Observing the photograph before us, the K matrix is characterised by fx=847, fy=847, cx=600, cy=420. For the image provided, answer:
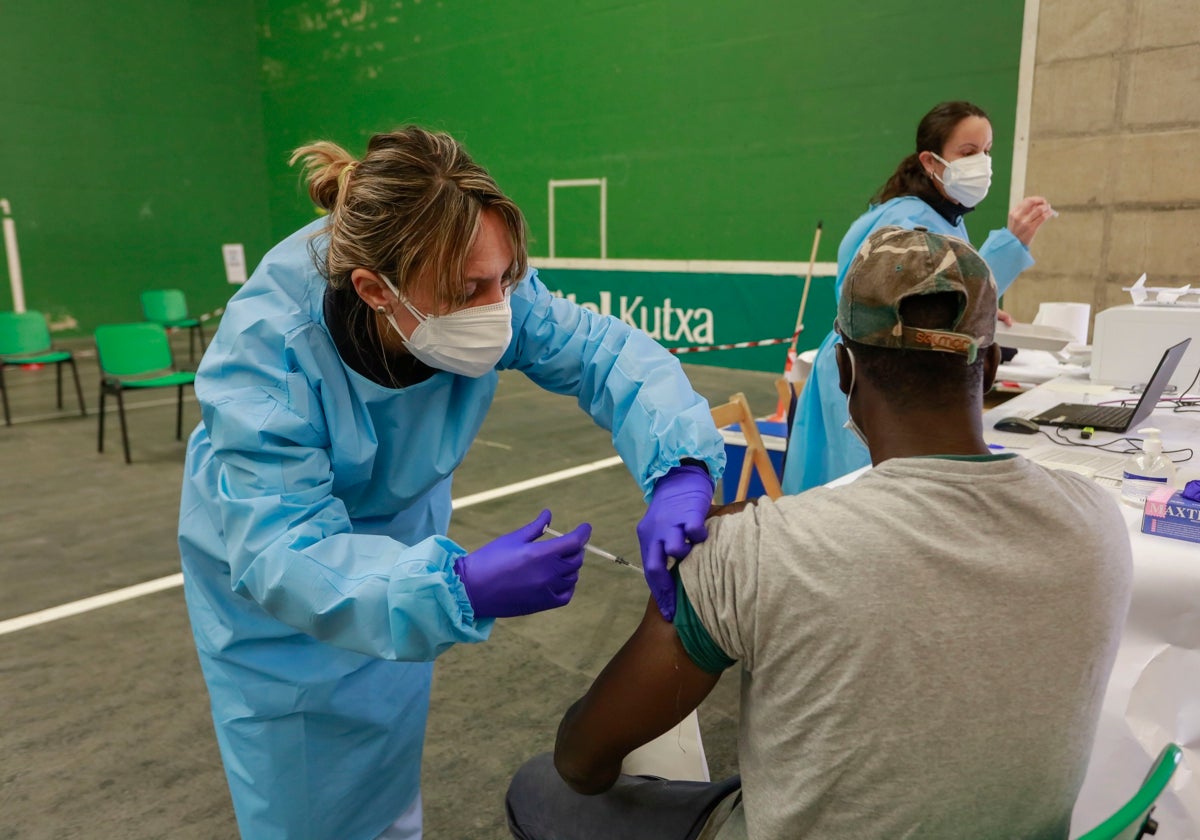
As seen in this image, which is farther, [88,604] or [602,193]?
[602,193]

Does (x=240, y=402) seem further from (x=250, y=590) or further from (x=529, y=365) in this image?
(x=529, y=365)

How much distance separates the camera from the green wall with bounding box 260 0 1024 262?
15.3 feet

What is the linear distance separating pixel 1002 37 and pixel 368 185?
14.5ft

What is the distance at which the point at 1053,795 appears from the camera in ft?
2.28

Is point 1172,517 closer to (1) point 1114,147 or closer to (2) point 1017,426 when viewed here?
(2) point 1017,426

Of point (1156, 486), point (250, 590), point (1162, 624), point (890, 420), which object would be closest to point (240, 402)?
point (250, 590)

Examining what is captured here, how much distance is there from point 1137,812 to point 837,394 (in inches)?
58.0

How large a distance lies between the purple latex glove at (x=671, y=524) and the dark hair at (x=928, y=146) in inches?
57.0

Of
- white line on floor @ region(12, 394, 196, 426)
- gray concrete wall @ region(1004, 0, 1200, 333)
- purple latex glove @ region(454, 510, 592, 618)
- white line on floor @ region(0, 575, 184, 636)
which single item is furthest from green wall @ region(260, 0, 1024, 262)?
purple latex glove @ region(454, 510, 592, 618)

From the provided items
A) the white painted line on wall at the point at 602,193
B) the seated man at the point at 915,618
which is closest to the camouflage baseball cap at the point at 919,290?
the seated man at the point at 915,618

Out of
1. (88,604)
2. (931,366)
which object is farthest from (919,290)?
(88,604)

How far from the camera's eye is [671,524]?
852mm

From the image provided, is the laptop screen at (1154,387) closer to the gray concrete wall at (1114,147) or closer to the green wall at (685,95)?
the gray concrete wall at (1114,147)

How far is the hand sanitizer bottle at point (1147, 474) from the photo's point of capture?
1.36 meters
